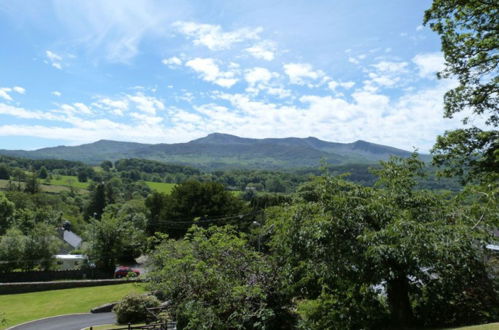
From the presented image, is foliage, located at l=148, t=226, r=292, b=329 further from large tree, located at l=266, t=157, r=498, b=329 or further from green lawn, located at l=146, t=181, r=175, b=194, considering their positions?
green lawn, located at l=146, t=181, r=175, b=194

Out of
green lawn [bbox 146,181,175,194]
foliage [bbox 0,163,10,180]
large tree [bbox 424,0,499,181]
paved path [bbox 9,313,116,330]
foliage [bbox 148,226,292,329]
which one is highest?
large tree [bbox 424,0,499,181]

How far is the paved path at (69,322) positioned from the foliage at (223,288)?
9261 mm

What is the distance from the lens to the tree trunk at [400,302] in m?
9.19

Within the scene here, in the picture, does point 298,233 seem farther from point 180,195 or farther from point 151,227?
point 151,227

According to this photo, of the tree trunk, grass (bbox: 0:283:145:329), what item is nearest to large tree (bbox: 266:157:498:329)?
the tree trunk

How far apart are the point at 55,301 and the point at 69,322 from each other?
23.0ft

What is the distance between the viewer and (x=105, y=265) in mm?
36312

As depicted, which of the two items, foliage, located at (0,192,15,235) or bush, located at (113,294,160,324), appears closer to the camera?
bush, located at (113,294,160,324)

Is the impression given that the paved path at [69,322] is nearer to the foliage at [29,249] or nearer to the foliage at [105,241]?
the foliage at [105,241]

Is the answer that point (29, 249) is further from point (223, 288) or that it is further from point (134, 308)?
point (223, 288)

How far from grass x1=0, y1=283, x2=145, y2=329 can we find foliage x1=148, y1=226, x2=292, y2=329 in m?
12.0

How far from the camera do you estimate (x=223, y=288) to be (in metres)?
11.1

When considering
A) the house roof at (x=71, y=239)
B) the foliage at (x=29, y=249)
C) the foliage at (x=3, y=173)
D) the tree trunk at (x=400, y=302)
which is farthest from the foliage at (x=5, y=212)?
the foliage at (x=3, y=173)

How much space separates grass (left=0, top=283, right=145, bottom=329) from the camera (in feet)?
72.8
